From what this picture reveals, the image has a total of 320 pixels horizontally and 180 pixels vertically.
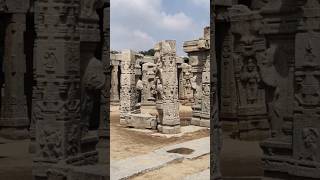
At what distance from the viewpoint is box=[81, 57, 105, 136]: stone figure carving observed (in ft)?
14.0

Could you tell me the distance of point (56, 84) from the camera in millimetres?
4039

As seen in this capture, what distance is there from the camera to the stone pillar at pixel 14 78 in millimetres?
4441

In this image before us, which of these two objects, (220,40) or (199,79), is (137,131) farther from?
(220,40)

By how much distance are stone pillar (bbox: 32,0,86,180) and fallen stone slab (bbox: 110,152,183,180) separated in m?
3.42

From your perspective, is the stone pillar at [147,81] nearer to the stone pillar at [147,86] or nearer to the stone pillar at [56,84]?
the stone pillar at [147,86]

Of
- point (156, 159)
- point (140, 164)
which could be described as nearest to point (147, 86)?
point (156, 159)

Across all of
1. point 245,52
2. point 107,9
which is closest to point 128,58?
point 107,9

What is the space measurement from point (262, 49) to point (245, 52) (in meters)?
0.19

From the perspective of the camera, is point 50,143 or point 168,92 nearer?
point 50,143

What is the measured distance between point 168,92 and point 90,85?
9442 millimetres

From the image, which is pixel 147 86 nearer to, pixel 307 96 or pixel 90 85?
pixel 90 85

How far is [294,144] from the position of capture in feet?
10.9

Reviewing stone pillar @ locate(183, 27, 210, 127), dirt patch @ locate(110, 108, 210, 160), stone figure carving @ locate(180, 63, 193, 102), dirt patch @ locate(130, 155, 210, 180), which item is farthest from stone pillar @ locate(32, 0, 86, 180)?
stone figure carving @ locate(180, 63, 193, 102)

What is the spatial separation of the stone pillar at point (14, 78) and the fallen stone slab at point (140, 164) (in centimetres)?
334
